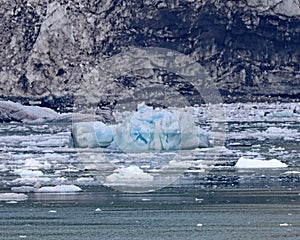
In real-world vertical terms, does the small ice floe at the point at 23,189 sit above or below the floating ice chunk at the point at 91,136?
below

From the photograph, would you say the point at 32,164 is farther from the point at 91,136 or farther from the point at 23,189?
the point at 91,136

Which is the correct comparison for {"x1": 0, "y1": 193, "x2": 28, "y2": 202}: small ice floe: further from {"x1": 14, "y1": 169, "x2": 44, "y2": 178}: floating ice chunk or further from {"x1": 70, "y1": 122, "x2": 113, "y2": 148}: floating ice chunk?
{"x1": 70, "y1": 122, "x2": 113, "y2": 148}: floating ice chunk

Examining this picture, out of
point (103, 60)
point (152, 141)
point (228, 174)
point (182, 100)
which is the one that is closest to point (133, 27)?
point (103, 60)

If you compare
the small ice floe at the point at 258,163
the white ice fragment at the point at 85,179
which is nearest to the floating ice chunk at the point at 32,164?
the white ice fragment at the point at 85,179

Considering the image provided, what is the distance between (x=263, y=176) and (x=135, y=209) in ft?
9.05

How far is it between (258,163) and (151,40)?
2485 cm

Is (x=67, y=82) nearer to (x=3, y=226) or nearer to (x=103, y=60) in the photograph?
(x=103, y=60)

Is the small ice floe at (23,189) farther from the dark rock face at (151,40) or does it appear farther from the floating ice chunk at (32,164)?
the dark rock face at (151,40)

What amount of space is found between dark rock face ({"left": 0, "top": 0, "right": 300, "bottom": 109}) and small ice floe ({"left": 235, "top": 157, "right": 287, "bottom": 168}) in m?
22.2

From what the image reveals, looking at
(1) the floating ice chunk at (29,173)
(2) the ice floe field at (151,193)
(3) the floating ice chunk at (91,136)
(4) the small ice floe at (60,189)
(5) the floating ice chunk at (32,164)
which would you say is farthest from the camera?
(3) the floating ice chunk at (91,136)

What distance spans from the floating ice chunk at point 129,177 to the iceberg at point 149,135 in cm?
383

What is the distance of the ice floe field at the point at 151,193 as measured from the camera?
675 cm

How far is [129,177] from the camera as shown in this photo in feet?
32.8

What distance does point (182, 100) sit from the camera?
110ft
